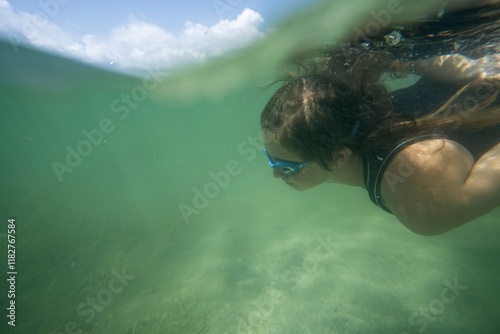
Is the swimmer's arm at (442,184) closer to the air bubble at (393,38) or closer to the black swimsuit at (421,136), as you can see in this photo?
the black swimsuit at (421,136)

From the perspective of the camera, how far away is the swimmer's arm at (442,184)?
200 centimetres

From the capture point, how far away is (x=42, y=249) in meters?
11.7

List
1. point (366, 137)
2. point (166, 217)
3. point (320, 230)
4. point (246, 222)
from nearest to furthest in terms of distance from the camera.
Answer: point (366, 137), point (320, 230), point (246, 222), point (166, 217)

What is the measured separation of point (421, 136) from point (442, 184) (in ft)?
1.57

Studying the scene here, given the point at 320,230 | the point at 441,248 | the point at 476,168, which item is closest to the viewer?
the point at 476,168

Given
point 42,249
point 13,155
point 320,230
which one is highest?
point 13,155

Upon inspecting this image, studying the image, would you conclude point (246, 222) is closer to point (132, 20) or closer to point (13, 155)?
point (132, 20)

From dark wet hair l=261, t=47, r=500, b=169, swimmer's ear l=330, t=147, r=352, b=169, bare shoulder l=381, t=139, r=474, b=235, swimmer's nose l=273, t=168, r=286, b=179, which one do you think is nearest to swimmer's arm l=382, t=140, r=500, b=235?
bare shoulder l=381, t=139, r=474, b=235

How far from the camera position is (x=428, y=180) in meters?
2.05

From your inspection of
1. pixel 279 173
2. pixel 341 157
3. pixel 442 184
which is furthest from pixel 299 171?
pixel 442 184

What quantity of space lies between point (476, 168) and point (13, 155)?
385 feet

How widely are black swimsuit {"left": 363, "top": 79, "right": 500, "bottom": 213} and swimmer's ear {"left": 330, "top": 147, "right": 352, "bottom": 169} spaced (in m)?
0.19

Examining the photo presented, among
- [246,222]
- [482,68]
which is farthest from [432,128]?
[246,222]

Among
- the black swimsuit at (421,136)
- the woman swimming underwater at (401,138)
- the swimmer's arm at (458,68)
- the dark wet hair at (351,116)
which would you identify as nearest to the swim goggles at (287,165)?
the woman swimming underwater at (401,138)
